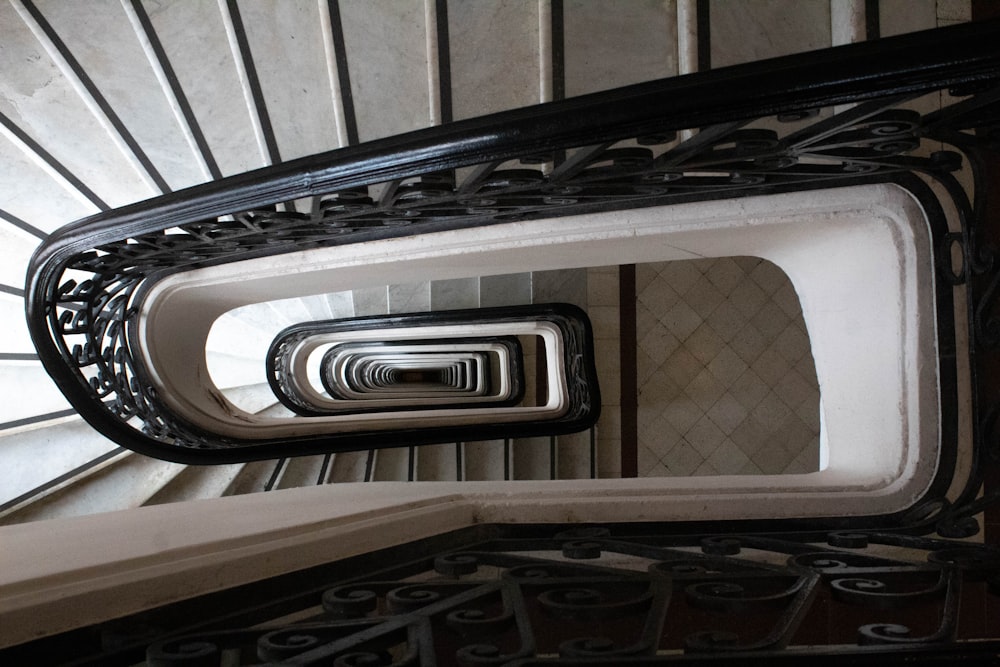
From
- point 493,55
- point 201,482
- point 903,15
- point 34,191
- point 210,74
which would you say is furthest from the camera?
point 201,482

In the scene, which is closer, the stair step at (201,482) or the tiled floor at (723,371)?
the stair step at (201,482)

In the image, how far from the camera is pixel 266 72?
2.72 m

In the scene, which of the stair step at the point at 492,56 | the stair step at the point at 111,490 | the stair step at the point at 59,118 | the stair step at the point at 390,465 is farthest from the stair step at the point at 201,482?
the stair step at the point at 492,56

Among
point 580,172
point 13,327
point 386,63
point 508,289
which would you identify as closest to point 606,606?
point 580,172

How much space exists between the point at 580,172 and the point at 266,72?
148 cm

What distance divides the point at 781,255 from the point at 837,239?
323 millimetres

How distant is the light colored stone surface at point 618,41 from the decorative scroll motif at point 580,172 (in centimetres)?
30

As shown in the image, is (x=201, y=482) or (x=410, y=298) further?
(x=410, y=298)

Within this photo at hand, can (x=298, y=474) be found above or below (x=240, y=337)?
below

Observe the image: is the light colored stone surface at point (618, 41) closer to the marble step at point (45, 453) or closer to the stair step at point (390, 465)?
the marble step at point (45, 453)

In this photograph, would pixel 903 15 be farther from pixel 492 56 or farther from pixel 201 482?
pixel 201 482

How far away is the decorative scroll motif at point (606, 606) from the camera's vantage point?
3.04 ft

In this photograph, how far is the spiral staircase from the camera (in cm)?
221

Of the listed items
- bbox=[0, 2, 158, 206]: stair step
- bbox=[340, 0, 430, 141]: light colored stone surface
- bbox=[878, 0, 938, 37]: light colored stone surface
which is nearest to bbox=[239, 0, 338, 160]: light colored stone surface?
bbox=[340, 0, 430, 141]: light colored stone surface
